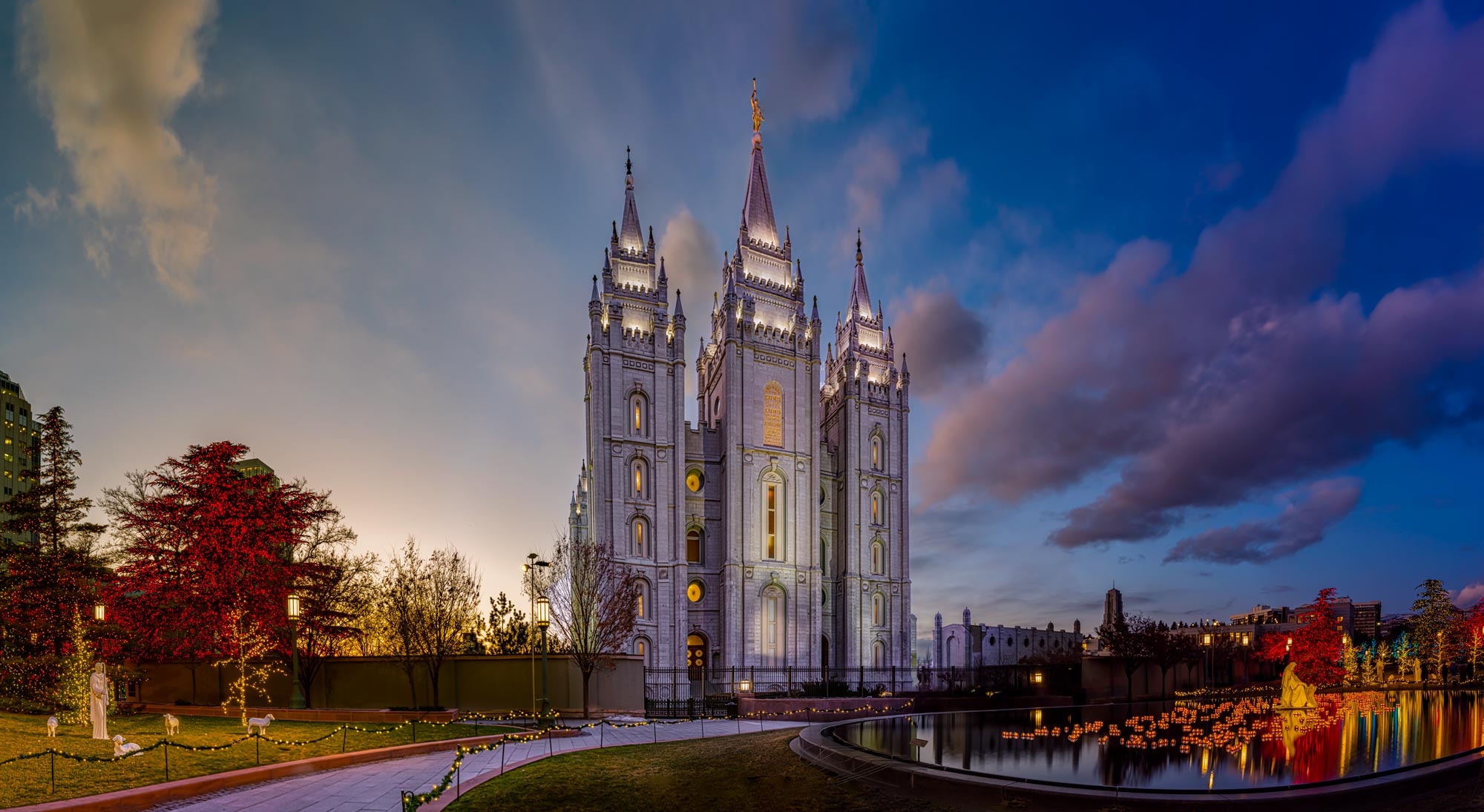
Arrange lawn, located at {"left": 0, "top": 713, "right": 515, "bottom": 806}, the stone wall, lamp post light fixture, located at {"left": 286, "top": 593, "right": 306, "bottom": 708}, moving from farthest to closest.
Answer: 1. the stone wall
2. lamp post light fixture, located at {"left": 286, "top": 593, "right": 306, "bottom": 708}
3. lawn, located at {"left": 0, "top": 713, "right": 515, "bottom": 806}

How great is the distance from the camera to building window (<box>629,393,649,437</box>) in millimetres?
51406

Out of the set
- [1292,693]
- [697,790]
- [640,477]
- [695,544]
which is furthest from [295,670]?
[1292,693]

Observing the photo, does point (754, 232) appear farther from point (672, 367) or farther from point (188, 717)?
point (188, 717)

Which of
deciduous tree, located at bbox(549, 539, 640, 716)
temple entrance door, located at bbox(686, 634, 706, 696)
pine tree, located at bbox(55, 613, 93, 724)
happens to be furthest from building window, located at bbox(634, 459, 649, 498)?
pine tree, located at bbox(55, 613, 93, 724)

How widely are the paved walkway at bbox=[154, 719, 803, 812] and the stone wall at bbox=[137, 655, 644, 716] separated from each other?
9.45 metres

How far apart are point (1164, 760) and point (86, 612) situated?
31.1 meters

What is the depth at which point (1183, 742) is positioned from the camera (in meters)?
19.4

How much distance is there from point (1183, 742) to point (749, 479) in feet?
116

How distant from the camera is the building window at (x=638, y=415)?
51.4 m

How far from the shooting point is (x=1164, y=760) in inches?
617

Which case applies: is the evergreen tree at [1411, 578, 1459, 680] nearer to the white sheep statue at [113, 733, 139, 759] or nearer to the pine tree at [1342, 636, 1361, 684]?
the pine tree at [1342, 636, 1361, 684]

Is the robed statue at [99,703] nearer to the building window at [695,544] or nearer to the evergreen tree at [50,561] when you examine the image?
the evergreen tree at [50,561]

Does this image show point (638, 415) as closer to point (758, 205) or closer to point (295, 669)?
point (758, 205)

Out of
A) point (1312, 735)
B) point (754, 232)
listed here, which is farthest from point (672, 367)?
point (1312, 735)
